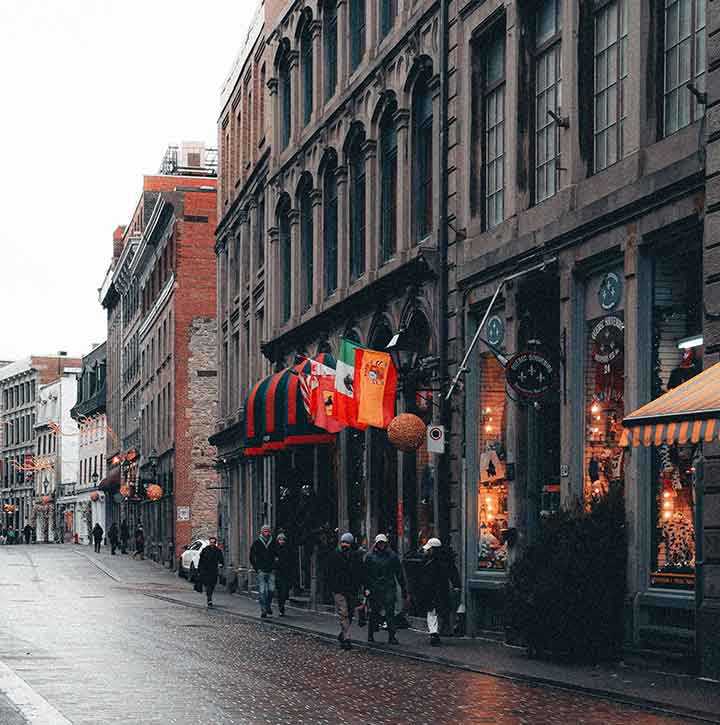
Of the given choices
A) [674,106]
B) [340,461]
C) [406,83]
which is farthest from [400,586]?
[674,106]

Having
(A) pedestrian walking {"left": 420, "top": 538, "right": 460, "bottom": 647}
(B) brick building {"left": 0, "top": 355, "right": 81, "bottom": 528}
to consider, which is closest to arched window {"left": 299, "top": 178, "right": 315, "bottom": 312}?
(A) pedestrian walking {"left": 420, "top": 538, "right": 460, "bottom": 647}

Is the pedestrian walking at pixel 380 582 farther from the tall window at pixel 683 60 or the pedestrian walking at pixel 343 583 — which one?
the tall window at pixel 683 60

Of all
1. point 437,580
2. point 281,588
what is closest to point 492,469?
point 437,580

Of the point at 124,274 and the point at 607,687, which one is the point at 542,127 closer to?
the point at 607,687

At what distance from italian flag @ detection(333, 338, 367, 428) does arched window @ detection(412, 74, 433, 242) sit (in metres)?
2.61

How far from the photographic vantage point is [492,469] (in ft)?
85.3

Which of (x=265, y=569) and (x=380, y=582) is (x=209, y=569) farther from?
(x=380, y=582)

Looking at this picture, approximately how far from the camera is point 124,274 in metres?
91.4

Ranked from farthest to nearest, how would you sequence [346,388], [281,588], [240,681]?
1. [281,588]
2. [346,388]
3. [240,681]

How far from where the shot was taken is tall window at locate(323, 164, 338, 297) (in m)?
38.1

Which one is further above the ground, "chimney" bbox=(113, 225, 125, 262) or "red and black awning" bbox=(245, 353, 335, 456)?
"chimney" bbox=(113, 225, 125, 262)

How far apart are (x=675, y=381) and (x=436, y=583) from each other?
20.4 ft

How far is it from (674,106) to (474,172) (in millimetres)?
7481

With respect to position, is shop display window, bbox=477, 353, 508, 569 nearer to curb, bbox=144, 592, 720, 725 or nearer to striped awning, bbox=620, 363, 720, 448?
curb, bbox=144, 592, 720, 725
